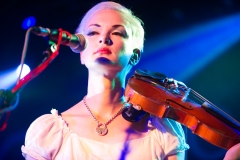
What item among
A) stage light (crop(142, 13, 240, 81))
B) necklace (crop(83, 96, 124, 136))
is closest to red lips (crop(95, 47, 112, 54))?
necklace (crop(83, 96, 124, 136))

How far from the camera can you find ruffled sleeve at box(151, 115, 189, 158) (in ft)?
6.42

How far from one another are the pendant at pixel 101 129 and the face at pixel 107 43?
41 cm

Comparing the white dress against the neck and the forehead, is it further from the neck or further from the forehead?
the forehead

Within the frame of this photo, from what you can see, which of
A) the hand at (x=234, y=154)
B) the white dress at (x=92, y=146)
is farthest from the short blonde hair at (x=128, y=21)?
the hand at (x=234, y=154)

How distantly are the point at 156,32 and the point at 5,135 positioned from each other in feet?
6.40

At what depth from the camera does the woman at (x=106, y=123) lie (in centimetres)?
196

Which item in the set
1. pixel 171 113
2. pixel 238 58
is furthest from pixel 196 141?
pixel 171 113

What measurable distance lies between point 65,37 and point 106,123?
95cm

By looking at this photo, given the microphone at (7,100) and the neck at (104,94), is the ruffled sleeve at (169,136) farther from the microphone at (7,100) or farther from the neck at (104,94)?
the microphone at (7,100)

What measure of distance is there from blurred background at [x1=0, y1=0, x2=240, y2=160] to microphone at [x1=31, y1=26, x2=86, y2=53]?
63.0 inches

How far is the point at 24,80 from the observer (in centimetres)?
119

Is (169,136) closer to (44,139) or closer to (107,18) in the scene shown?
(44,139)

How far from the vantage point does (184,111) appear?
1760mm

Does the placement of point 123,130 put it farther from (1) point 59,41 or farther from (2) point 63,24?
(2) point 63,24
